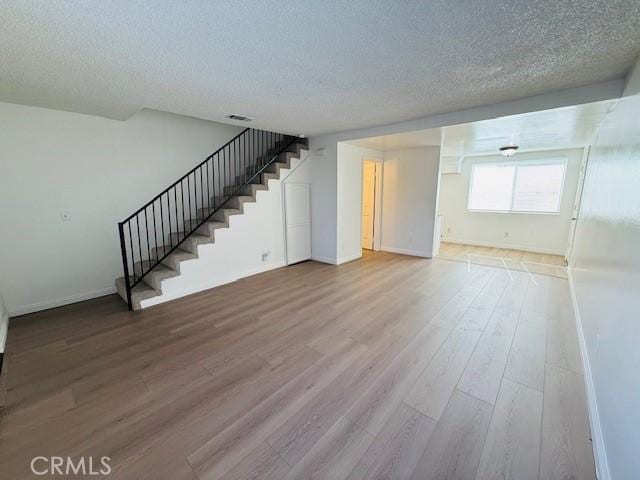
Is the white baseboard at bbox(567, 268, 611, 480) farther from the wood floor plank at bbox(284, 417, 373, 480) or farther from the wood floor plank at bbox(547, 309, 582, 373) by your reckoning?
the wood floor plank at bbox(284, 417, 373, 480)

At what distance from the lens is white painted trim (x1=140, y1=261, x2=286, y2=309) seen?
11.6 feet

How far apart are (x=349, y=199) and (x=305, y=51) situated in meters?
3.61

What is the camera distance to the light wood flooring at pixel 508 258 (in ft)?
16.6

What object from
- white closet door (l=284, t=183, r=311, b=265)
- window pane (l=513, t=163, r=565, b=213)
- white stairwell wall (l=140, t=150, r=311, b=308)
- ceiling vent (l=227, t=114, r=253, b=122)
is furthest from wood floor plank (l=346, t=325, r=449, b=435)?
window pane (l=513, t=163, r=565, b=213)

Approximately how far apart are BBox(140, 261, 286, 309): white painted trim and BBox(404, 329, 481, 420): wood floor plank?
329cm

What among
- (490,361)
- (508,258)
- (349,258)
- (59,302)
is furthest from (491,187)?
(59,302)

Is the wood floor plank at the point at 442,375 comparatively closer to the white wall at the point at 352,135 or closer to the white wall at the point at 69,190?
the white wall at the point at 352,135

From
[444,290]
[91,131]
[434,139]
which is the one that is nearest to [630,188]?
[444,290]

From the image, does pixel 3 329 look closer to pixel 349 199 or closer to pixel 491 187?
pixel 349 199

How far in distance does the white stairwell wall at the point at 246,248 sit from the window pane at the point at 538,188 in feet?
17.7

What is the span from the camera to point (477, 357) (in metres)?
2.40

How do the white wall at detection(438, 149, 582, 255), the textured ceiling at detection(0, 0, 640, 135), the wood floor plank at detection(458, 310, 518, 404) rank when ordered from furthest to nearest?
the white wall at detection(438, 149, 582, 255)
the wood floor plank at detection(458, 310, 518, 404)
the textured ceiling at detection(0, 0, 640, 135)

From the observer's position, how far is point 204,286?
4.08m

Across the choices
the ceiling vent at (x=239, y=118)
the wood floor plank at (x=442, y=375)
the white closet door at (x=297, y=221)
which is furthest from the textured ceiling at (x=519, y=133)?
the wood floor plank at (x=442, y=375)
